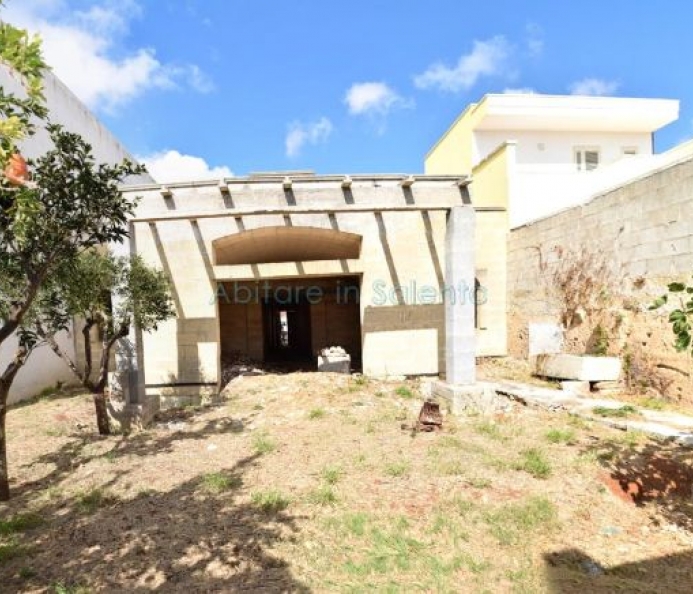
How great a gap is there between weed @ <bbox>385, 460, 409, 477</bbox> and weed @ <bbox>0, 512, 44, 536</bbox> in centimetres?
400

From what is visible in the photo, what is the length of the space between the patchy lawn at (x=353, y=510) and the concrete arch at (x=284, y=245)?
5030 mm

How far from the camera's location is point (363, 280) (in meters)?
11.1

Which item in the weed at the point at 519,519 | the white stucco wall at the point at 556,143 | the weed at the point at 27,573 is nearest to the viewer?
the weed at the point at 27,573

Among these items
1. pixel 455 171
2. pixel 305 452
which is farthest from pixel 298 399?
pixel 455 171

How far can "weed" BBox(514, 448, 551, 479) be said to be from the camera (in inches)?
221

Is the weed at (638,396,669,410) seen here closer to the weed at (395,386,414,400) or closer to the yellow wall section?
the weed at (395,386,414,400)

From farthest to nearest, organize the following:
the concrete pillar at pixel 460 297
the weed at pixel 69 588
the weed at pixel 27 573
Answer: the concrete pillar at pixel 460 297 < the weed at pixel 27 573 < the weed at pixel 69 588

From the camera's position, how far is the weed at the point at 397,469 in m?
5.70

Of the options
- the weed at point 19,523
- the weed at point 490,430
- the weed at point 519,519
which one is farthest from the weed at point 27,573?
the weed at point 490,430

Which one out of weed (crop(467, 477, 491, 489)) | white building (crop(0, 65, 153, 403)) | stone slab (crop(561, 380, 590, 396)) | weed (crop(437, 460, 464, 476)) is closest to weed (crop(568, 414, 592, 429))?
stone slab (crop(561, 380, 590, 396))

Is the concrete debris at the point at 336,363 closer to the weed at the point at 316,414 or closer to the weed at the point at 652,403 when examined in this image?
the weed at the point at 316,414

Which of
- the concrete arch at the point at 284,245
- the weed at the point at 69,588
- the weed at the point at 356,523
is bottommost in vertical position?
the weed at the point at 69,588

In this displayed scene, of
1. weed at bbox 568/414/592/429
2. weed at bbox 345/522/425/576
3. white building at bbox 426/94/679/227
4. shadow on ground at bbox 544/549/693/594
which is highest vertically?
white building at bbox 426/94/679/227

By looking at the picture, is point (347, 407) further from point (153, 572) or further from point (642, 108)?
point (642, 108)
